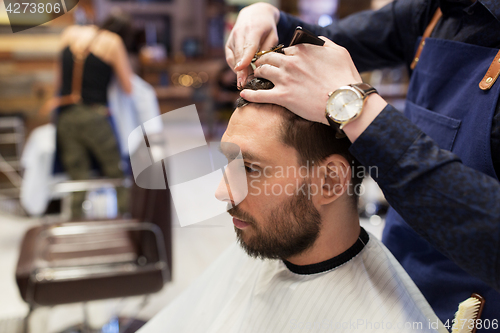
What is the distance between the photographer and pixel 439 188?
64cm

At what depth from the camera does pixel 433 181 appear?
2.12 ft

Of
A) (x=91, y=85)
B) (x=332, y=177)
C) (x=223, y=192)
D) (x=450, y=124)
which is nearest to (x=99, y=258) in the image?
(x=91, y=85)

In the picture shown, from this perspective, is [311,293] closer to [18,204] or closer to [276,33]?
[276,33]

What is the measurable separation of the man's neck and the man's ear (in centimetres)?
5

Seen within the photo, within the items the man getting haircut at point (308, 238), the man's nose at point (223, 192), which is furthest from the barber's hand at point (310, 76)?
the man's nose at point (223, 192)

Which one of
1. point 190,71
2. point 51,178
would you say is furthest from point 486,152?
point 190,71

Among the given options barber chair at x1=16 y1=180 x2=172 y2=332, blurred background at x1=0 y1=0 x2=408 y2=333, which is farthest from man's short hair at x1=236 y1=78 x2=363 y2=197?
barber chair at x1=16 y1=180 x2=172 y2=332

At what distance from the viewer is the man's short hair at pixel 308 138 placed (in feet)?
2.81

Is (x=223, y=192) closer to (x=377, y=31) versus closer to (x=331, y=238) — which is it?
(x=331, y=238)

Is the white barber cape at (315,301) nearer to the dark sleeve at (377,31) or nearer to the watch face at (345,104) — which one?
the watch face at (345,104)

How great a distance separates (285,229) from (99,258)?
1342 mm

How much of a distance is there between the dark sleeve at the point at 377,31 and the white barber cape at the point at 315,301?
0.56 metres

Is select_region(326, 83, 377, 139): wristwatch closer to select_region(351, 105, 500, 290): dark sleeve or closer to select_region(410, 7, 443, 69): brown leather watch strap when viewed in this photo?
select_region(351, 105, 500, 290): dark sleeve

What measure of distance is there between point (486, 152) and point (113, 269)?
1.57m
